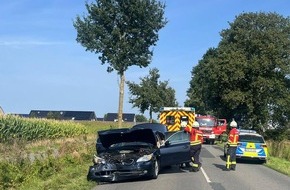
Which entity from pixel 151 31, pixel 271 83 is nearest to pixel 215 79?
pixel 271 83

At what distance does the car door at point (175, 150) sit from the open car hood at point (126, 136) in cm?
80

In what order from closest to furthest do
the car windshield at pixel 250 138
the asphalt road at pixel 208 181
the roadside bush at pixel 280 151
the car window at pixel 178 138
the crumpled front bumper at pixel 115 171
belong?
the asphalt road at pixel 208 181 < the crumpled front bumper at pixel 115 171 < the car window at pixel 178 138 < the car windshield at pixel 250 138 < the roadside bush at pixel 280 151

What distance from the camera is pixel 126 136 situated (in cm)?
1678

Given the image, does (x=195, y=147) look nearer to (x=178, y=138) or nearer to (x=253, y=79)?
(x=178, y=138)

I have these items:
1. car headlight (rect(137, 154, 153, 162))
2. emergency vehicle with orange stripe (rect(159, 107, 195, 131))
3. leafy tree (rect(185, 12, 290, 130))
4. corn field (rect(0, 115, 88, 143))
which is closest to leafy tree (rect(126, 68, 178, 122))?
leafy tree (rect(185, 12, 290, 130))

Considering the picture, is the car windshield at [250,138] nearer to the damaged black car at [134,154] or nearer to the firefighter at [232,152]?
the firefighter at [232,152]

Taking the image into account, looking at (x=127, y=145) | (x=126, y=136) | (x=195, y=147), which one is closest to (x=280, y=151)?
(x=195, y=147)

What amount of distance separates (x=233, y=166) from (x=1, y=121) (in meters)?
17.2

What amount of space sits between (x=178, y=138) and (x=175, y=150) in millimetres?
838

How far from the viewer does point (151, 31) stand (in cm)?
4172

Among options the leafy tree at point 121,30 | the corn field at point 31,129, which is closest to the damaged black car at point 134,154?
the corn field at point 31,129

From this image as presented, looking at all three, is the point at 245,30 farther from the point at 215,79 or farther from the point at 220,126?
the point at 220,126

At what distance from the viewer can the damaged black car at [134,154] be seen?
1525cm

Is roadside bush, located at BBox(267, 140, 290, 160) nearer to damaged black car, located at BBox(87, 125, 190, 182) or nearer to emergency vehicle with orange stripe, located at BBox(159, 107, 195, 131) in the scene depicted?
emergency vehicle with orange stripe, located at BBox(159, 107, 195, 131)
